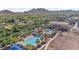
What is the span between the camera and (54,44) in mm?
1598

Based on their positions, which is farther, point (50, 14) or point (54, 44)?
point (50, 14)

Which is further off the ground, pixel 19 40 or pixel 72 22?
pixel 72 22

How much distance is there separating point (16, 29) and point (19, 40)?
0.13 m

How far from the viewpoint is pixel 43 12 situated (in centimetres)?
167

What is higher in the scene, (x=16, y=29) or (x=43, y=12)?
(x=43, y=12)
